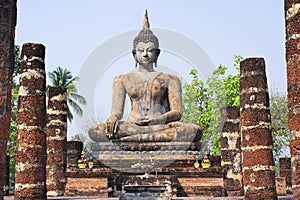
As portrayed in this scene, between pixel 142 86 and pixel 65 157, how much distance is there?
2831 mm

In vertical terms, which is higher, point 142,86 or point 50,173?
point 142,86

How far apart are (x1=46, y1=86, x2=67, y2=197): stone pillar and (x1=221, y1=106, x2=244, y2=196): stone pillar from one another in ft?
14.8

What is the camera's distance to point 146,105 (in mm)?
14133

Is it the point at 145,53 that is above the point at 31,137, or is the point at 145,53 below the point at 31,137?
above

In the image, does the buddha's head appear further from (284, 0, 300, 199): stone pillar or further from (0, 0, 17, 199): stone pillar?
(0, 0, 17, 199): stone pillar

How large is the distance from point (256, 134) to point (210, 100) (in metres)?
16.6

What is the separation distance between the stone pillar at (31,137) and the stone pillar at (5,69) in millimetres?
3581

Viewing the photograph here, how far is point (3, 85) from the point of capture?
548cm

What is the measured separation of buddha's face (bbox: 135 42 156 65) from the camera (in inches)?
572

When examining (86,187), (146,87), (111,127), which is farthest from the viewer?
(146,87)

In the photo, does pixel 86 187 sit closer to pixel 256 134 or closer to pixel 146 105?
pixel 146 105

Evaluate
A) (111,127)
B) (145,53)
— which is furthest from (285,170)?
(111,127)

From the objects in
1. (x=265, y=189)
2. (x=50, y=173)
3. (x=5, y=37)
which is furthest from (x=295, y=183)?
(x=50, y=173)

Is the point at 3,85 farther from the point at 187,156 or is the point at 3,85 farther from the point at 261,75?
the point at 187,156
